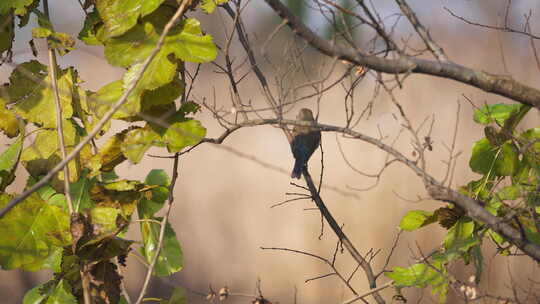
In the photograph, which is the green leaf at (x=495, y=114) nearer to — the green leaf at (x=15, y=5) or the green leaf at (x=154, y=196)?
the green leaf at (x=154, y=196)

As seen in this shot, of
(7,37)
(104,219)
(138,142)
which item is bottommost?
(104,219)

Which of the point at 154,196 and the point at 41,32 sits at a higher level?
the point at 41,32

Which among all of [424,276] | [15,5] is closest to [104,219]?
[15,5]

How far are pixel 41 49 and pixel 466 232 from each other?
2.28 feet

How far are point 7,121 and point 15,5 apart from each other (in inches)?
6.6

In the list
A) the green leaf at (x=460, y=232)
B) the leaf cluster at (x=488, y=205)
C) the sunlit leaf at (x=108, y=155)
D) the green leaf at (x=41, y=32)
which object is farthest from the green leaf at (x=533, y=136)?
the green leaf at (x=41, y=32)

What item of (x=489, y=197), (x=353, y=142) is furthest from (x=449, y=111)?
(x=489, y=197)

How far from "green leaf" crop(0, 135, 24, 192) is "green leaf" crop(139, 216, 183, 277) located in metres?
0.18

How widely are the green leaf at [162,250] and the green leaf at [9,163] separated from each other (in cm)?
18

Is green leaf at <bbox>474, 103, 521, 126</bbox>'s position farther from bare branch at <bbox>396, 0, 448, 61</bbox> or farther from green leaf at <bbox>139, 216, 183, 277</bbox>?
green leaf at <bbox>139, 216, 183, 277</bbox>

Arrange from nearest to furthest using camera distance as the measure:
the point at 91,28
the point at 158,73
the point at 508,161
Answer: the point at 158,73, the point at 91,28, the point at 508,161

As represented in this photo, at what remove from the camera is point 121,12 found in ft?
2.45

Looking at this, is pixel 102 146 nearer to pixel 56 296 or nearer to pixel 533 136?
pixel 56 296

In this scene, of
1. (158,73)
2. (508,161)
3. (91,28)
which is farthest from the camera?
(508,161)
